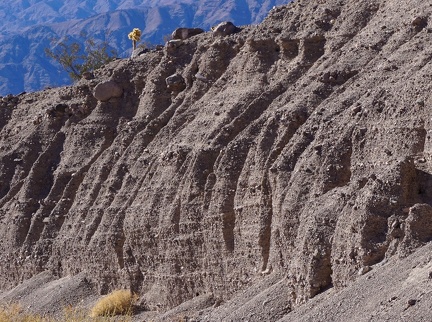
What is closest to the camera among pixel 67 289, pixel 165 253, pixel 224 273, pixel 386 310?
pixel 386 310

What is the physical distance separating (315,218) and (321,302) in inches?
98.7

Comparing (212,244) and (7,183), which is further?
(7,183)

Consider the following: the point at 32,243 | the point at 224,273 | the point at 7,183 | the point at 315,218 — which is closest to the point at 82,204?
the point at 32,243

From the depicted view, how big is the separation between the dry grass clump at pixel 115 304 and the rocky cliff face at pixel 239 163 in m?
0.49

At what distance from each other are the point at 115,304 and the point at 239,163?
5697 millimetres

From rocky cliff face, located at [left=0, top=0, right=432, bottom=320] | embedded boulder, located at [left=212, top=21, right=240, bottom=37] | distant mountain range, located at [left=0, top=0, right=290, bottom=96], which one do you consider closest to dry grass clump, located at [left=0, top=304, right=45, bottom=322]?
rocky cliff face, located at [left=0, top=0, right=432, bottom=320]

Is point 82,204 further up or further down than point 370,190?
further up

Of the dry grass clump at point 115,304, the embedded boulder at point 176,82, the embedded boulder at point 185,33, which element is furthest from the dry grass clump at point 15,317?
the embedded boulder at point 185,33

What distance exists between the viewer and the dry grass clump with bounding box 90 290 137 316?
33719mm

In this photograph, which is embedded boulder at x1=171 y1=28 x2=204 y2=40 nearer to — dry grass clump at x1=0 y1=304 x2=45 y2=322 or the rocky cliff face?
the rocky cliff face

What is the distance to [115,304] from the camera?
34.2 metres

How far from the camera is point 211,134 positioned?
3469 cm

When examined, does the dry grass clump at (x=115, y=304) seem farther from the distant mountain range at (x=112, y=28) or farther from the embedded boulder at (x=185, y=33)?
the distant mountain range at (x=112, y=28)

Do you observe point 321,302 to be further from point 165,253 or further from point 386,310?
point 165,253
